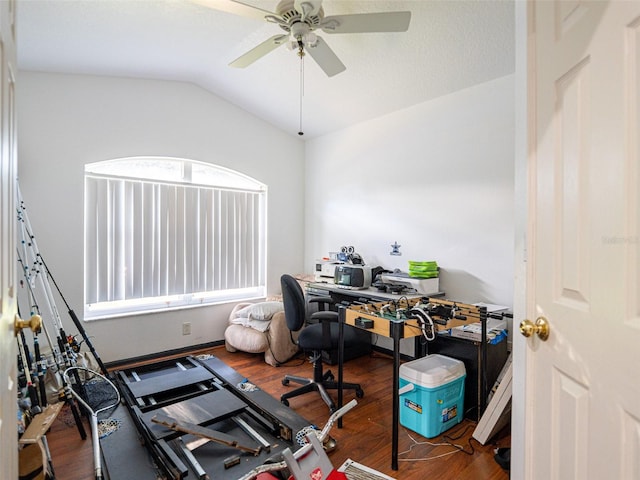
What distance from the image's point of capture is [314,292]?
12.4 feet

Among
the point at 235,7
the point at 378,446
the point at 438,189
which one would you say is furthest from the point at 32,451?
the point at 438,189

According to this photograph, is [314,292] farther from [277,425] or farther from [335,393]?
[277,425]

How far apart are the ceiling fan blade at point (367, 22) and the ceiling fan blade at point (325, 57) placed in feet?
0.40

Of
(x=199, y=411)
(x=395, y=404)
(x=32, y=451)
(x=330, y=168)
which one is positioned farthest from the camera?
(x=330, y=168)

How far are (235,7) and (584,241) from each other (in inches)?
77.3

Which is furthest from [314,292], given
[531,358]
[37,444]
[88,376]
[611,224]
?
[611,224]

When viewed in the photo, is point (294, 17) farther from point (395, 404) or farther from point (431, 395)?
point (431, 395)

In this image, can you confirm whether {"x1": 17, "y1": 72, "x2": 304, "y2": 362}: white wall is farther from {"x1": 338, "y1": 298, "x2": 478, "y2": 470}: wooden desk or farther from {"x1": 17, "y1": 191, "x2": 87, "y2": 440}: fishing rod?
{"x1": 338, "y1": 298, "x2": 478, "y2": 470}: wooden desk

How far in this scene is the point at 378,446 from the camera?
83.5 inches

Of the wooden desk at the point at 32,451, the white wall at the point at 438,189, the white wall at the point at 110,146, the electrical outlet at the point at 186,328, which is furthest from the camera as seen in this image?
the electrical outlet at the point at 186,328

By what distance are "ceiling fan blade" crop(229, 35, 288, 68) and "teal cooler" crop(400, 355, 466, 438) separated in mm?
2301

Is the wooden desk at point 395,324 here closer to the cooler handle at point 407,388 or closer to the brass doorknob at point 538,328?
the cooler handle at point 407,388

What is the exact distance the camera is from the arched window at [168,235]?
345 cm

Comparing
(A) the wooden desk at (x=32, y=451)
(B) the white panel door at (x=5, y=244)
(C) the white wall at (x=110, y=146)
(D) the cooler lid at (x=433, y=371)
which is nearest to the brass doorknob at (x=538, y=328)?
(D) the cooler lid at (x=433, y=371)
